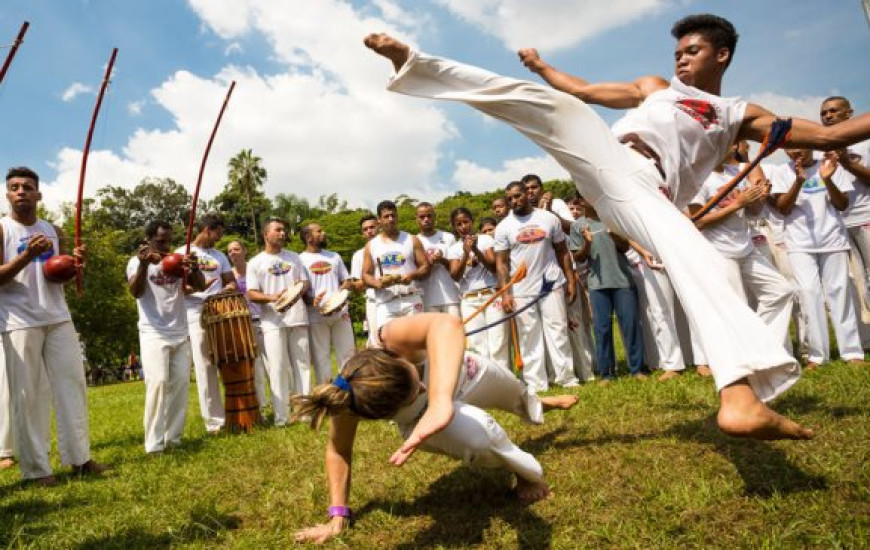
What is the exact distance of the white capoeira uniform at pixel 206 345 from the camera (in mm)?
7703

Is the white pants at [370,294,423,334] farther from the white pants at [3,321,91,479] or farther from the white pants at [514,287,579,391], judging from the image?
the white pants at [3,321,91,479]

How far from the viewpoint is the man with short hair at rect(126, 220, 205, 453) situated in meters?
6.24

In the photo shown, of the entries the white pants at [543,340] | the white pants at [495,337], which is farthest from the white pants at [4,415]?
the white pants at [543,340]

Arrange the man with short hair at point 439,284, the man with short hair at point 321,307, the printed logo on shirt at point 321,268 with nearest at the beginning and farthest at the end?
the man with short hair at point 321,307, the printed logo on shirt at point 321,268, the man with short hair at point 439,284

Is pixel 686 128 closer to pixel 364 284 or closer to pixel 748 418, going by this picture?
pixel 748 418

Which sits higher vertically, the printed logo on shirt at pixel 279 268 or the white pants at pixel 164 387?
the printed logo on shirt at pixel 279 268

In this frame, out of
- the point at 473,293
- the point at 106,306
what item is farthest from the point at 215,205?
the point at 473,293

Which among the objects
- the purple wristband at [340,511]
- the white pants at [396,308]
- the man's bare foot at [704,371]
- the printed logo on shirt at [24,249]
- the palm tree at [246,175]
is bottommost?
the man's bare foot at [704,371]

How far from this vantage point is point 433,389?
2611mm

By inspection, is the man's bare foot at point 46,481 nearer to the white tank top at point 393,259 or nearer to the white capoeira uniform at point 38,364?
the white capoeira uniform at point 38,364

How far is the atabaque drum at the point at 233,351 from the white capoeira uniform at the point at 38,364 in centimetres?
173

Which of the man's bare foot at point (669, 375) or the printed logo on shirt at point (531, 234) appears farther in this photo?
the printed logo on shirt at point (531, 234)

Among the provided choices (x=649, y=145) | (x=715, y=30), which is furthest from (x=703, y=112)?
(x=715, y=30)

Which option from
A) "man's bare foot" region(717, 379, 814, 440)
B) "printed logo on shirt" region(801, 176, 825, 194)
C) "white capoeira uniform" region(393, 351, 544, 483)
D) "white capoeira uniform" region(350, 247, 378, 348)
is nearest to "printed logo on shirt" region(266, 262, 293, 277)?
"white capoeira uniform" region(350, 247, 378, 348)
